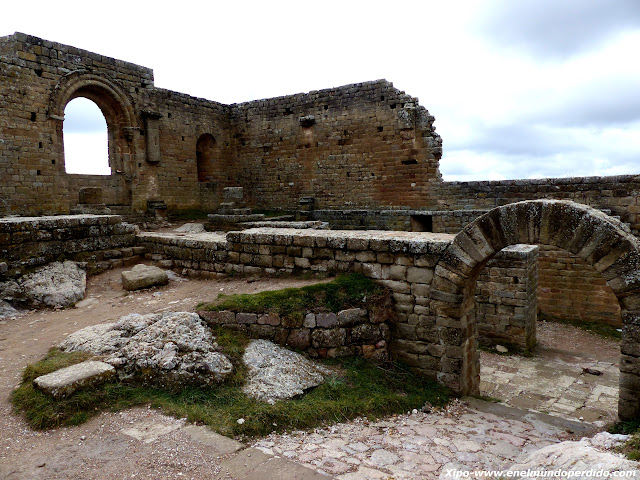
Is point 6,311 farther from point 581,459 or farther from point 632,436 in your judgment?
point 632,436

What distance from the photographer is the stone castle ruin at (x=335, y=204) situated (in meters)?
5.53

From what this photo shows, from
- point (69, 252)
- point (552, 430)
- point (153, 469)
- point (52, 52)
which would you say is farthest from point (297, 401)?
point (52, 52)

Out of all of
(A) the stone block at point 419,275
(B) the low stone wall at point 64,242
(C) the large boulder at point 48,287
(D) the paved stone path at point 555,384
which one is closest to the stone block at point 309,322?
(A) the stone block at point 419,275

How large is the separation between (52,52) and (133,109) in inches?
118

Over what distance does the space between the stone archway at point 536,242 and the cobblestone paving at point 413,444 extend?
901 millimetres

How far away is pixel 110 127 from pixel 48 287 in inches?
362

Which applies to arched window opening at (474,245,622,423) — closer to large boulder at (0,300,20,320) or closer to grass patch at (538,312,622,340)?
grass patch at (538,312,622,340)

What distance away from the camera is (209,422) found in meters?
3.99

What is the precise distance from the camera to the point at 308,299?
6.00m

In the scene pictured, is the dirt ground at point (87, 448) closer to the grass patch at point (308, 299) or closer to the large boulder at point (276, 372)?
the large boulder at point (276, 372)

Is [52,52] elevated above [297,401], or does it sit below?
above

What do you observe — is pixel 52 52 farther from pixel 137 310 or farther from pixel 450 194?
pixel 450 194

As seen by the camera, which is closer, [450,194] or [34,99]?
[34,99]

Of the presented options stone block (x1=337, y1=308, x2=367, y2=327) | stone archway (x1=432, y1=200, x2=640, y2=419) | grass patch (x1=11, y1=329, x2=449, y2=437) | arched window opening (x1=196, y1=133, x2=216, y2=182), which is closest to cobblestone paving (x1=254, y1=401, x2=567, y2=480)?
grass patch (x1=11, y1=329, x2=449, y2=437)
